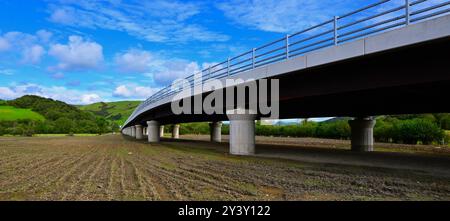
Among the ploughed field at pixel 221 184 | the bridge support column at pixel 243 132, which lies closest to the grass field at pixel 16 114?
the bridge support column at pixel 243 132

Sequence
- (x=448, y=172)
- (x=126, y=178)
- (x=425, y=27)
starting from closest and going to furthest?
(x=425, y=27), (x=126, y=178), (x=448, y=172)

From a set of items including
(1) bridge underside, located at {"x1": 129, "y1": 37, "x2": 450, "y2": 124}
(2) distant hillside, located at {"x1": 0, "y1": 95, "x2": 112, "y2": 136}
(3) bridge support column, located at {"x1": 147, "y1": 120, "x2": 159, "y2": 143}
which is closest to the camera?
(1) bridge underside, located at {"x1": 129, "y1": 37, "x2": 450, "y2": 124}

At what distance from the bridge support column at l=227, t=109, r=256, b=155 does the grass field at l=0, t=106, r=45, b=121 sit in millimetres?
155464

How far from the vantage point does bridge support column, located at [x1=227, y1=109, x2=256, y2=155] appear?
25.7m

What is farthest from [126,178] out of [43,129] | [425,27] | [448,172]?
[43,129]

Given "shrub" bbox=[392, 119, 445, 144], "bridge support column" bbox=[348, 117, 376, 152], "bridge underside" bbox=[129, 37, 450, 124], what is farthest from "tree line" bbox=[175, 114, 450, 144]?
"bridge underside" bbox=[129, 37, 450, 124]

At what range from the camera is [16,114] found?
168 meters

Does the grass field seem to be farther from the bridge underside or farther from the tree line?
the bridge underside

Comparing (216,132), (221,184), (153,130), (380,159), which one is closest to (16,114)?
(153,130)

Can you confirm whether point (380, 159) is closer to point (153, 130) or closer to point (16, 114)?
point (153, 130)

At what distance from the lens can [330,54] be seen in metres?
16.6
